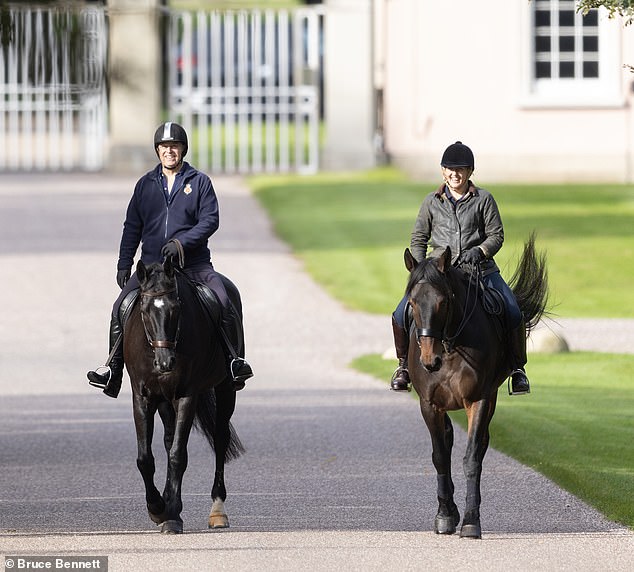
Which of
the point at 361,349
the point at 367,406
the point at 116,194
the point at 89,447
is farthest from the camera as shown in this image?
the point at 116,194

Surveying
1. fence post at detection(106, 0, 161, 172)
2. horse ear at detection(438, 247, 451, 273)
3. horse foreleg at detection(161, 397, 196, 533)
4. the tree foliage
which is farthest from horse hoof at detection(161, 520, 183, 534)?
the tree foliage

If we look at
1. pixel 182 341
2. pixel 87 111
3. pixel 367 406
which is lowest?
pixel 367 406

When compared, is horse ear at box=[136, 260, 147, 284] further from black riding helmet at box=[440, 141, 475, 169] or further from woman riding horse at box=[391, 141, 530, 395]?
black riding helmet at box=[440, 141, 475, 169]

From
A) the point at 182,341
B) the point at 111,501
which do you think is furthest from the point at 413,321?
the point at 111,501

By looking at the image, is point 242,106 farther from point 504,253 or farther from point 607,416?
point 607,416

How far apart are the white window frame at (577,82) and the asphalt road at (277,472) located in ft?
36.0

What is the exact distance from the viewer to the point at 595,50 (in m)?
30.7

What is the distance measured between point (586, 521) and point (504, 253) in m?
14.8

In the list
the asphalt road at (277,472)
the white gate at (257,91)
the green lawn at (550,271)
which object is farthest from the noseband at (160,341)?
the white gate at (257,91)

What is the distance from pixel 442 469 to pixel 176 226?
2.01 m

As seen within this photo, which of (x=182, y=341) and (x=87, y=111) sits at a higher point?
(x=87, y=111)

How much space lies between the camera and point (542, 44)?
30.8 metres

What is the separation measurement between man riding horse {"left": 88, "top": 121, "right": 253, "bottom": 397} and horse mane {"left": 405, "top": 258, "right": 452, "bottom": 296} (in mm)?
1167

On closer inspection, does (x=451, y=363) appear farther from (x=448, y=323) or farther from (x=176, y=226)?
(x=176, y=226)
